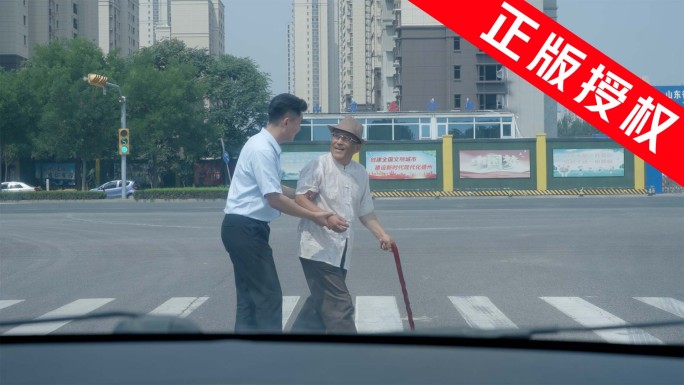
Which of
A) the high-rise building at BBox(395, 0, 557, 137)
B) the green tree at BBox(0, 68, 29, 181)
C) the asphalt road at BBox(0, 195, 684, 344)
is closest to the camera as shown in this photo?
the asphalt road at BBox(0, 195, 684, 344)

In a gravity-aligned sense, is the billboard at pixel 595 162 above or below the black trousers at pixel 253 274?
above

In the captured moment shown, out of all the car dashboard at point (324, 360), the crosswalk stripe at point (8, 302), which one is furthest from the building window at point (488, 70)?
the car dashboard at point (324, 360)

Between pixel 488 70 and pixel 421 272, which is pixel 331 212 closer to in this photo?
pixel 421 272

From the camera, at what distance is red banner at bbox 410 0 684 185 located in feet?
32.8

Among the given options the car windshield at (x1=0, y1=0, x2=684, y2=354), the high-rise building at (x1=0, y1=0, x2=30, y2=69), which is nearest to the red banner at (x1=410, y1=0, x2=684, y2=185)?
the car windshield at (x1=0, y1=0, x2=684, y2=354)

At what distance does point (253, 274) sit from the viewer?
5051 millimetres

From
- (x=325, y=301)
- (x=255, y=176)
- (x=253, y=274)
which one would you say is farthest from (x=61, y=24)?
(x=325, y=301)

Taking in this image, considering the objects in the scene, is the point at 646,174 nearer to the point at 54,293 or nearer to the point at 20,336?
the point at 54,293

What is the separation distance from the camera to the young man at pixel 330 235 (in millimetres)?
5004

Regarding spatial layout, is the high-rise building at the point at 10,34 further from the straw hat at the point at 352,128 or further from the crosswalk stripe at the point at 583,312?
the straw hat at the point at 352,128

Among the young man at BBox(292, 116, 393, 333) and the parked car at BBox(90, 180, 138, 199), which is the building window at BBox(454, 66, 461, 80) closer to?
the parked car at BBox(90, 180, 138, 199)

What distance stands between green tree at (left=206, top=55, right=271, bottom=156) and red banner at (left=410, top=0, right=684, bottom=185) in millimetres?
45305

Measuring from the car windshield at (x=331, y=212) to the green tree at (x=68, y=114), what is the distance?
0.15 metres

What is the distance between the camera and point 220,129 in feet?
192
